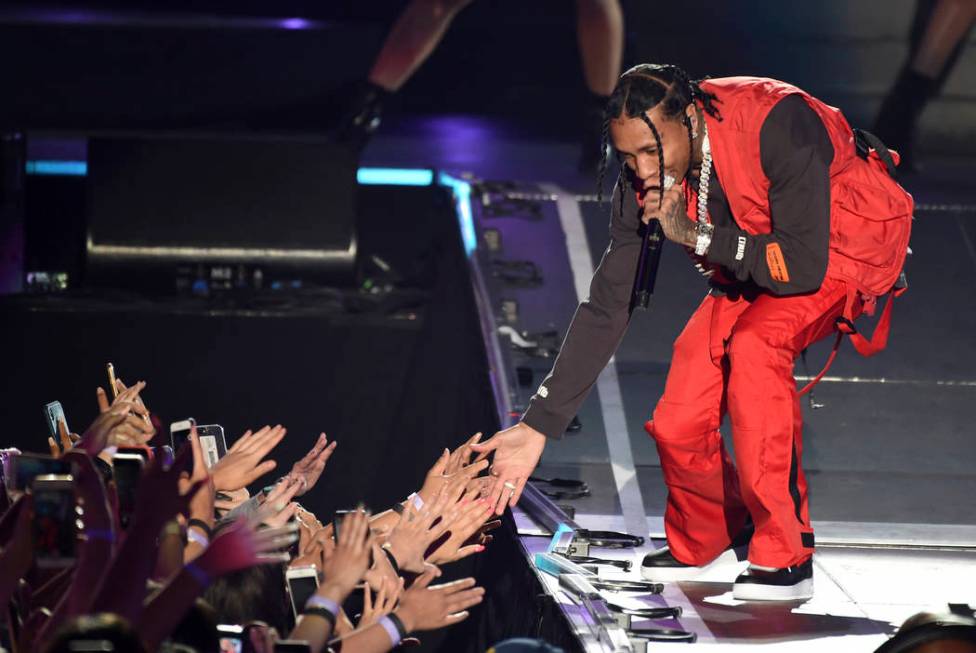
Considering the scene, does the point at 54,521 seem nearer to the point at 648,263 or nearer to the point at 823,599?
the point at 648,263

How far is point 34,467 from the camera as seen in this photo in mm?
1778

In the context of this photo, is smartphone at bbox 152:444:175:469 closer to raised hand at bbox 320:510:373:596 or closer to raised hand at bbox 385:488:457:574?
raised hand at bbox 320:510:373:596

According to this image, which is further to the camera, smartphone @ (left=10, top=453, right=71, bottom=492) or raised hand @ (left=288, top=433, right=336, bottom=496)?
raised hand @ (left=288, top=433, right=336, bottom=496)

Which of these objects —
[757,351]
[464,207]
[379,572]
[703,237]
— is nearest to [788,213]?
[703,237]

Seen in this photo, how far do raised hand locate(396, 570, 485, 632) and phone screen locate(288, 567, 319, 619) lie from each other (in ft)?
0.49

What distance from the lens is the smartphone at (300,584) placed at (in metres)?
2.18

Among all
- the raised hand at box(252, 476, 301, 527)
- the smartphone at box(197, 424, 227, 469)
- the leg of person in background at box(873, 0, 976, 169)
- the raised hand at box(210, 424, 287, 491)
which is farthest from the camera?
the leg of person in background at box(873, 0, 976, 169)

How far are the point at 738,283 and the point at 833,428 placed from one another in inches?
51.3

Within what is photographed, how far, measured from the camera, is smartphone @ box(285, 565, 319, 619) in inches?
85.8

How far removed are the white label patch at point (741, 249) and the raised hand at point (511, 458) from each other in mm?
570

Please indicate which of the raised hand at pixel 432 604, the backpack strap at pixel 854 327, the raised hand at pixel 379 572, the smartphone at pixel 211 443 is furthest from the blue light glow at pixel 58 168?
the raised hand at pixel 432 604

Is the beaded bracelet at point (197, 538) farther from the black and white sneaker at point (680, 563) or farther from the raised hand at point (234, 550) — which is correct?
the black and white sneaker at point (680, 563)

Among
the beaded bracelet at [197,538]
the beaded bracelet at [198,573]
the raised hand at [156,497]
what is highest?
the raised hand at [156,497]

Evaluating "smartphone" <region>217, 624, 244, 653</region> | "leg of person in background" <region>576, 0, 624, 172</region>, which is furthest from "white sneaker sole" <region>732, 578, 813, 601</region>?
"leg of person in background" <region>576, 0, 624, 172</region>
